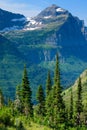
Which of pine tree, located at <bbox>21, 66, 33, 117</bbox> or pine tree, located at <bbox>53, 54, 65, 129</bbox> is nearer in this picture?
pine tree, located at <bbox>53, 54, 65, 129</bbox>

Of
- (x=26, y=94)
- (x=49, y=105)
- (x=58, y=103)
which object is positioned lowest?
(x=49, y=105)

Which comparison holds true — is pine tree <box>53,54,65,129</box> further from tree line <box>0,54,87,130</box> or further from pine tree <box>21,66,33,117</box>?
pine tree <box>21,66,33,117</box>

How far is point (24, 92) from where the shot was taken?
108188mm

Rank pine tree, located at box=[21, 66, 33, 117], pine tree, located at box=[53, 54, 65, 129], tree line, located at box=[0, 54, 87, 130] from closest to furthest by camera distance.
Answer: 1. tree line, located at box=[0, 54, 87, 130]
2. pine tree, located at box=[53, 54, 65, 129]
3. pine tree, located at box=[21, 66, 33, 117]

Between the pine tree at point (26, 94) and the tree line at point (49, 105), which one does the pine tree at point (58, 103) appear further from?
the pine tree at point (26, 94)

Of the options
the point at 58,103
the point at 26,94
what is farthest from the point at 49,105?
the point at 58,103

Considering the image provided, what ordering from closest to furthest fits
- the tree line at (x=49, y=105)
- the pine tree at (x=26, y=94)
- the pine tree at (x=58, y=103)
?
the tree line at (x=49, y=105), the pine tree at (x=58, y=103), the pine tree at (x=26, y=94)

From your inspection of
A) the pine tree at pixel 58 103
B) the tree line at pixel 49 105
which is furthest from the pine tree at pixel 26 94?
the pine tree at pixel 58 103

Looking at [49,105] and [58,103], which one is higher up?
[58,103]

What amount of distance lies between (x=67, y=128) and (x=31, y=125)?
18107 millimetres

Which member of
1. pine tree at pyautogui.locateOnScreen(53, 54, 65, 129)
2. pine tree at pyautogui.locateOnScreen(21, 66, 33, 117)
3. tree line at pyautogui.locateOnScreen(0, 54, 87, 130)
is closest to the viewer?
tree line at pyautogui.locateOnScreen(0, 54, 87, 130)

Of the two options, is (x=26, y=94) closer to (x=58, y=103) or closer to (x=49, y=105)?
(x=49, y=105)

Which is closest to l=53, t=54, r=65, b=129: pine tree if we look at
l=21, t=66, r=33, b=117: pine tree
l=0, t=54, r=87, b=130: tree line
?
l=0, t=54, r=87, b=130: tree line

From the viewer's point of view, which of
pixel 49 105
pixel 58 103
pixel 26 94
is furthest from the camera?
pixel 49 105
